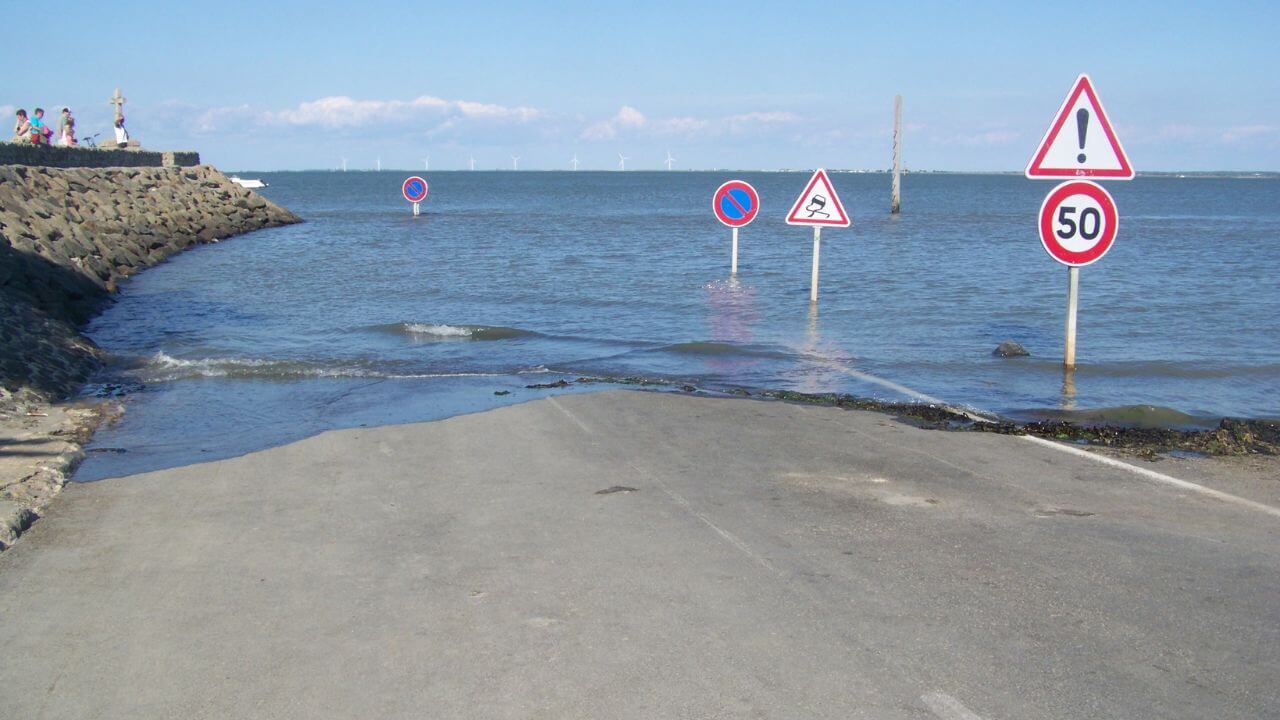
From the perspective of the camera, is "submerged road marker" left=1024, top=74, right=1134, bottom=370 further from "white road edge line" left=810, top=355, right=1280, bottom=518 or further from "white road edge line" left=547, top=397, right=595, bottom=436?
"white road edge line" left=547, top=397, right=595, bottom=436

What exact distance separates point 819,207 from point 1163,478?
29.7 ft

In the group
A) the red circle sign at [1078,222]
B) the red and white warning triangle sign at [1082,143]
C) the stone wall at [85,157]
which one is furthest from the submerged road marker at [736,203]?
the stone wall at [85,157]

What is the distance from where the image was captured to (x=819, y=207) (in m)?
15.7

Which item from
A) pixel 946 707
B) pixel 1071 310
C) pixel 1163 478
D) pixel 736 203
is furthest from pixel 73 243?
pixel 946 707

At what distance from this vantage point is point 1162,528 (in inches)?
238

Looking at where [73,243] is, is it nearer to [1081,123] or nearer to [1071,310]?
[1071,310]

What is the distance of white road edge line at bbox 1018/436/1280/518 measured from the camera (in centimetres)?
653

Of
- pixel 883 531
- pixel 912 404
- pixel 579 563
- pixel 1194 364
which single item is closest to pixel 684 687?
pixel 579 563

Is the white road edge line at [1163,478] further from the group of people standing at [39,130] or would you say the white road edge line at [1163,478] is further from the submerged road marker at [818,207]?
the group of people standing at [39,130]

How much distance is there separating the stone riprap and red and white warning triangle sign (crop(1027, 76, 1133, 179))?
8425 mm

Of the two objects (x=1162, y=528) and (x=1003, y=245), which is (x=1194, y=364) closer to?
(x=1162, y=528)

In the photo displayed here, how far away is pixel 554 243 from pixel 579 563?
3170 centimetres

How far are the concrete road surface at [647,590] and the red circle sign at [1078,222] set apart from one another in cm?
280

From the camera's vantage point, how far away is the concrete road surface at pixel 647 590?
13.3 ft
